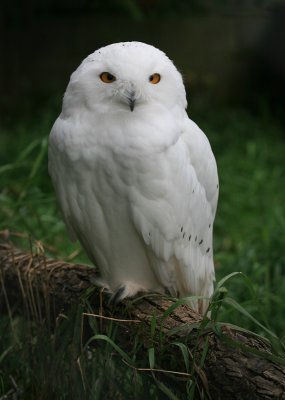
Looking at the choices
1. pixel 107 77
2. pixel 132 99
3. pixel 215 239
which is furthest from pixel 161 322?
pixel 215 239

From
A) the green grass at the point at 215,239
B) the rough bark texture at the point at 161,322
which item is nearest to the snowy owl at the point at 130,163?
the rough bark texture at the point at 161,322

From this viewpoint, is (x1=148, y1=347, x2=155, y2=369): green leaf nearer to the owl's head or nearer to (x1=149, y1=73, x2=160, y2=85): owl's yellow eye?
the owl's head

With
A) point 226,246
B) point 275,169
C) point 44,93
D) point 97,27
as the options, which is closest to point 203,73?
point 97,27

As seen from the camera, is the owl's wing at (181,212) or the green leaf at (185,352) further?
the owl's wing at (181,212)

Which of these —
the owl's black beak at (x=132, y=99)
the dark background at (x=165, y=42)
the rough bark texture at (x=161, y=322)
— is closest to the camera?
the rough bark texture at (x=161, y=322)

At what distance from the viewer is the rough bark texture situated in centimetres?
217

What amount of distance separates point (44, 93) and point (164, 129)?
5.39 meters

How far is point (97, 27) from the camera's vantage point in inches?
312

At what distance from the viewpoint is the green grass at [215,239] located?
8.37ft

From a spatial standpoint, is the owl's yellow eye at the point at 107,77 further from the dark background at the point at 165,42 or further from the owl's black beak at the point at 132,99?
the dark background at the point at 165,42

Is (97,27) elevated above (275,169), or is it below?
above

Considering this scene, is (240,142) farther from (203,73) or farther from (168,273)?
(168,273)

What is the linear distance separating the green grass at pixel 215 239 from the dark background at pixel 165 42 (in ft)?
1.49

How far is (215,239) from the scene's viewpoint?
493cm
